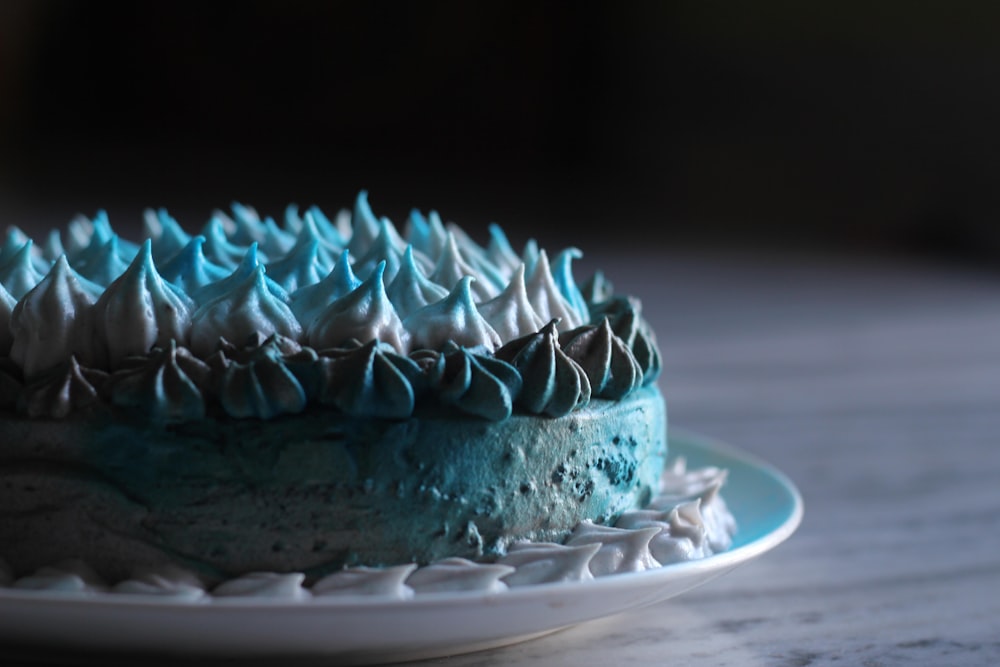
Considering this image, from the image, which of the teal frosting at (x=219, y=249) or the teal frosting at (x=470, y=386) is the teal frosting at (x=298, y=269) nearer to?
the teal frosting at (x=219, y=249)

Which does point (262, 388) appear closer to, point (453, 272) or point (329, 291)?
point (329, 291)

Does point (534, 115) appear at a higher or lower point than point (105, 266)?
higher

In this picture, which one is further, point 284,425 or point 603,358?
point 603,358

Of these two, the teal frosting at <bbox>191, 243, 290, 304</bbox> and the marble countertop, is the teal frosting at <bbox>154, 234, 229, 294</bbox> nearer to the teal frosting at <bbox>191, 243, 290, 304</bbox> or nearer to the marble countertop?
the teal frosting at <bbox>191, 243, 290, 304</bbox>

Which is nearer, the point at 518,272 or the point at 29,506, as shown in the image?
the point at 29,506

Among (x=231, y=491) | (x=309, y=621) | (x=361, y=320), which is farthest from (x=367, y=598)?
(x=361, y=320)

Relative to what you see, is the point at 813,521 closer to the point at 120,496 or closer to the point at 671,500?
the point at 671,500

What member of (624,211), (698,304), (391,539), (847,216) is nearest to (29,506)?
(391,539)
